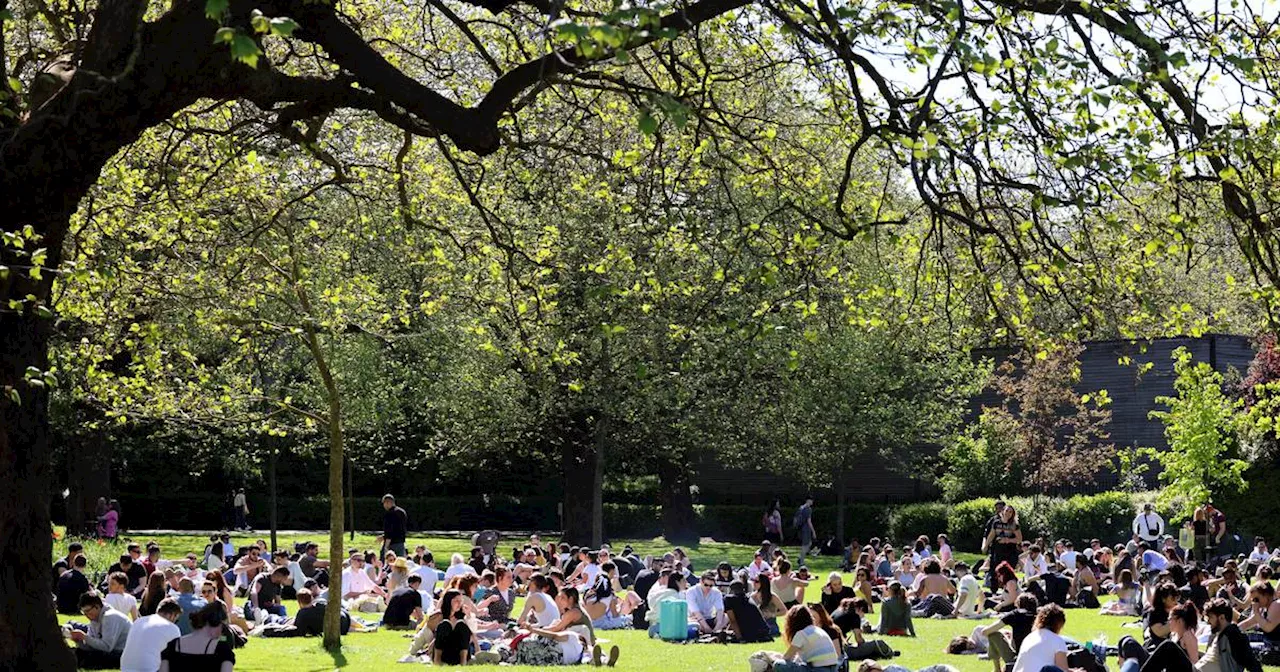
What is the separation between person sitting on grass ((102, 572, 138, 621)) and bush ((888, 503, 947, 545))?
27.3 meters

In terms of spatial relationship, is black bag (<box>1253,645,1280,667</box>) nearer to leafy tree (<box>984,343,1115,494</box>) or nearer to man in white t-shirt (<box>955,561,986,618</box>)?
man in white t-shirt (<box>955,561,986,618</box>)

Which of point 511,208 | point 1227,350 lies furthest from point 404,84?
point 1227,350

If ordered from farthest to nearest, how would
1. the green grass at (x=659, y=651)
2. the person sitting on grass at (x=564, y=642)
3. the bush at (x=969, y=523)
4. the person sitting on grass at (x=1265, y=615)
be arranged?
the bush at (x=969, y=523)
the person sitting on grass at (x=564, y=642)
the green grass at (x=659, y=651)
the person sitting on grass at (x=1265, y=615)

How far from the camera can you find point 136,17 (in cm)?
1020

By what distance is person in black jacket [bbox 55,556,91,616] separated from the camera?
22141mm

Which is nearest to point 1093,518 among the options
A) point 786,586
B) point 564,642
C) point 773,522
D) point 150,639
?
point 773,522

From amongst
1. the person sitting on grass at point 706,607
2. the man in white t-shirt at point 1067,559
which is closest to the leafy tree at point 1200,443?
the man in white t-shirt at point 1067,559

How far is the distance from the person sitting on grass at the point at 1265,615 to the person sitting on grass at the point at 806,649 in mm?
5792

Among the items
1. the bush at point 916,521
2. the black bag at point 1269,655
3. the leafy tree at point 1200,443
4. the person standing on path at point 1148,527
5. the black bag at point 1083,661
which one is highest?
the leafy tree at point 1200,443

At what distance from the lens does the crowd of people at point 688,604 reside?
1509 cm

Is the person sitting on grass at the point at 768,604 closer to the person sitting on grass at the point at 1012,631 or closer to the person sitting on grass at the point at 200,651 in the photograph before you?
the person sitting on grass at the point at 1012,631

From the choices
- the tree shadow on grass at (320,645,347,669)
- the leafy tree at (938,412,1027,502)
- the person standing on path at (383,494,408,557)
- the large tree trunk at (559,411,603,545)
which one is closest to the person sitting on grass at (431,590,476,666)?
the tree shadow on grass at (320,645,347,669)

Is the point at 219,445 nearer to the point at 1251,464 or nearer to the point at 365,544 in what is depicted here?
the point at 365,544

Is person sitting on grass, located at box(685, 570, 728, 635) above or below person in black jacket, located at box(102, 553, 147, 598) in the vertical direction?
below
